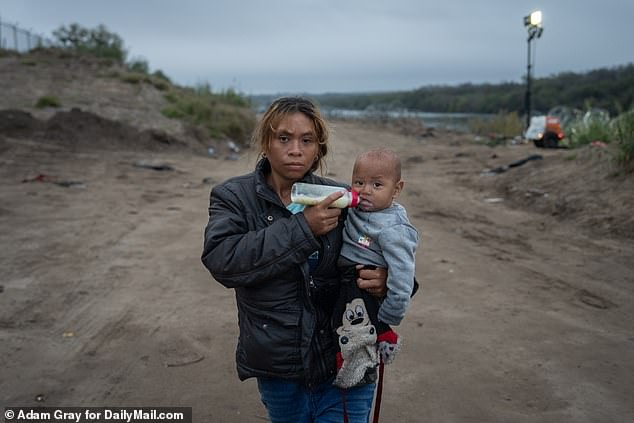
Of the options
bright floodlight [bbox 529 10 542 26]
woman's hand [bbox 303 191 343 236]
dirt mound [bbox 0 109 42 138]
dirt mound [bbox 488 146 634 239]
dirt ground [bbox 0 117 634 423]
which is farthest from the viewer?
bright floodlight [bbox 529 10 542 26]

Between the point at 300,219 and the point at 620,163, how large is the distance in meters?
8.16

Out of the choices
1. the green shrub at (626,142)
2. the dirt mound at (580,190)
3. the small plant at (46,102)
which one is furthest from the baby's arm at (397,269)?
the small plant at (46,102)

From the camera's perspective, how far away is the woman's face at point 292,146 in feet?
7.06

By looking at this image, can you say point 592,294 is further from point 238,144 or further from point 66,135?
point 238,144

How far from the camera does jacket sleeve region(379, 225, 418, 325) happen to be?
2.07 metres

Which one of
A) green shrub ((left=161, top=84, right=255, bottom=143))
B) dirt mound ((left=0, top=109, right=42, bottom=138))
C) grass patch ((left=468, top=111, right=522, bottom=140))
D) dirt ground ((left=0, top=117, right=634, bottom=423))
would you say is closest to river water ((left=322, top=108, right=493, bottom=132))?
grass patch ((left=468, top=111, right=522, bottom=140))

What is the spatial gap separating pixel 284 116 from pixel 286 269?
22.1 inches

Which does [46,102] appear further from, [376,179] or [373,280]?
[373,280]

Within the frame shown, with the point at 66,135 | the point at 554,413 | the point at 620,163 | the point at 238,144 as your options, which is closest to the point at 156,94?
the point at 238,144

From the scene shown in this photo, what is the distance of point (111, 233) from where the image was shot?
7.64 meters

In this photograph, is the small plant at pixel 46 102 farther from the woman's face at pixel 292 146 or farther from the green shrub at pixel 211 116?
the woman's face at pixel 292 146

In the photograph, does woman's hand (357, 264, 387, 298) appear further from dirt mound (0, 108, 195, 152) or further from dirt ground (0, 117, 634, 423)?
dirt mound (0, 108, 195, 152)

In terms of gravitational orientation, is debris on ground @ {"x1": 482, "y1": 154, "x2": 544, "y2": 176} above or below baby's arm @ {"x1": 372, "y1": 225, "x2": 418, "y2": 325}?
below

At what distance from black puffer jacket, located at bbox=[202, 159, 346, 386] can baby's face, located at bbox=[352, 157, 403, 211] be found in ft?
0.50
